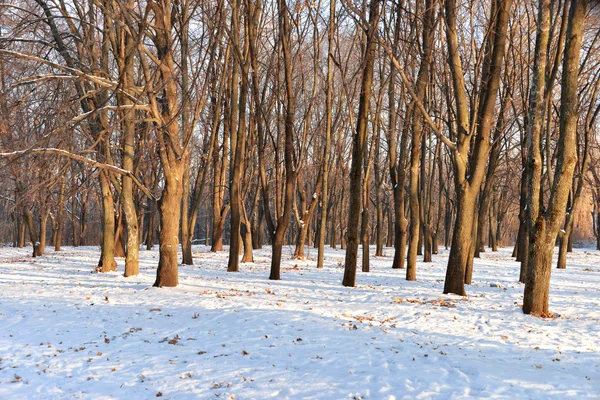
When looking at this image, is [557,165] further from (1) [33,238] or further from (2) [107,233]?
(1) [33,238]

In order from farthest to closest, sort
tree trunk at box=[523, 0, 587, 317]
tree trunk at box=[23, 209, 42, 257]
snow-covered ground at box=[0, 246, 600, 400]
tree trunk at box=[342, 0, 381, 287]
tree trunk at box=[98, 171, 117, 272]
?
tree trunk at box=[23, 209, 42, 257] → tree trunk at box=[98, 171, 117, 272] → tree trunk at box=[342, 0, 381, 287] → tree trunk at box=[523, 0, 587, 317] → snow-covered ground at box=[0, 246, 600, 400]

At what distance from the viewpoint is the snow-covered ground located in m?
4.79

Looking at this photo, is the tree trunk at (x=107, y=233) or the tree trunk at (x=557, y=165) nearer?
the tree trunk at (x=557, y=165)

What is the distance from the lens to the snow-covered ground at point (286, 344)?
4793 mm

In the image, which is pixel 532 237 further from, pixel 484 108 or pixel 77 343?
pixel 77 343

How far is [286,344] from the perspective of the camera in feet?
20.4

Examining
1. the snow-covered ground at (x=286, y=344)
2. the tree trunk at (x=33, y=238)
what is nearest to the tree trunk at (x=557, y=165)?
the snow-covered ground at (x=286, y=344)

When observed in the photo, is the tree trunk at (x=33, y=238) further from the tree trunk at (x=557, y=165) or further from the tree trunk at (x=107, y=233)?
the tree trunk at (x=557, y=165)

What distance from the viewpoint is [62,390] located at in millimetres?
4840

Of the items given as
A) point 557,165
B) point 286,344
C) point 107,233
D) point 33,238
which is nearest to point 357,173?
point 557,165

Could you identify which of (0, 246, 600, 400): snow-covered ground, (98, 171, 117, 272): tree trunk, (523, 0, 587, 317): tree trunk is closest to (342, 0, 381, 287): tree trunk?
(0, 246, 600, 400): snow-covered ground

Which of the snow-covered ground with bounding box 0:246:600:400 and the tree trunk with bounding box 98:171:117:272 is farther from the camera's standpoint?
the tree trunk with bounding box 98:171:117:272

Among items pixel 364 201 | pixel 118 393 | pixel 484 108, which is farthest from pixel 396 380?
pixel 364 201

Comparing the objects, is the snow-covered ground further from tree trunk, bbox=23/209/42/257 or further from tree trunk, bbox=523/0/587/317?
tree trunk, bbox=23/209/42/257
